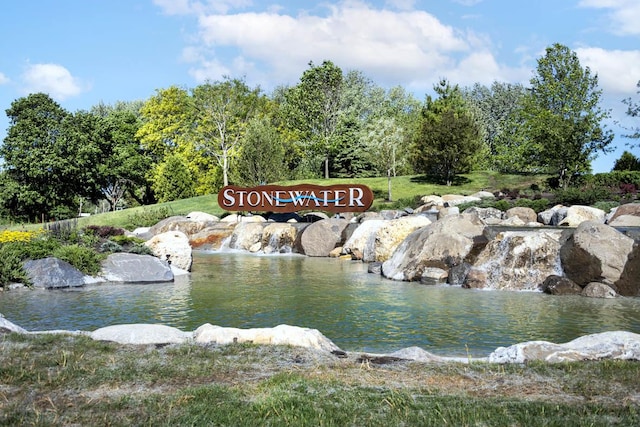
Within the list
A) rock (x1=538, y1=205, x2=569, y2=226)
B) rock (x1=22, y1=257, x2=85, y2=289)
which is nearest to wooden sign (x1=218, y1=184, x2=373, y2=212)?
rock (x1=538, y1=205, x2=569, y2=226)

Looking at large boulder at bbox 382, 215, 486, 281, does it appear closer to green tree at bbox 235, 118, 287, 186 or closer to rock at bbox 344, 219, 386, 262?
rock at bbox 344, 219, 386, 262

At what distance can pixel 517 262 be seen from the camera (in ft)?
62.2

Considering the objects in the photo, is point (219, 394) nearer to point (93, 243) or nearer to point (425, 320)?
point (425, 320)

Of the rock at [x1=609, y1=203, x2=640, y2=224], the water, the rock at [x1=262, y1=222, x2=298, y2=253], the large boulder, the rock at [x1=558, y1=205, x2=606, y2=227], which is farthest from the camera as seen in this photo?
the rock at [x1=262, y1=222, x2=298, y2=253]

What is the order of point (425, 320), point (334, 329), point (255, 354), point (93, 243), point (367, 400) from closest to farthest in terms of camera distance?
1. point (367, 400)
2. point (255, 354)
3. point (334, 329)
4. point (425, 320)
5. point (93, 243)

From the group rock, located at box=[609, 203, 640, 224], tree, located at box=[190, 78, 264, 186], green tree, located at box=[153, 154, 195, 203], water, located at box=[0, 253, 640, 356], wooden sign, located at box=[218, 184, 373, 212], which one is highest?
tree, located at box=[190, 78, 264, 186]

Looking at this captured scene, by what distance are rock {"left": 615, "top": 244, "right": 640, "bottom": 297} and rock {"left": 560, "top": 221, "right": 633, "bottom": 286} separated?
0.11 m

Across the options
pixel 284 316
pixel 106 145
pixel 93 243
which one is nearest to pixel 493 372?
pixel 284 316

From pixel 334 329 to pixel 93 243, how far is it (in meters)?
13.1

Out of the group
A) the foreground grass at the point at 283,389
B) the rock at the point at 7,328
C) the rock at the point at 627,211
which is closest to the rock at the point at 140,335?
the foreground grass at the point at 283,389

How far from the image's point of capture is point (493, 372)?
7918mm

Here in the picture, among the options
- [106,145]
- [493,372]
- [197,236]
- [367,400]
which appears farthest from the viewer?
[106,145]

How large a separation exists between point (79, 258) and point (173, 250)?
3.88 m

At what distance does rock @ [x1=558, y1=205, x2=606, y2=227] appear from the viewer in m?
30.7
